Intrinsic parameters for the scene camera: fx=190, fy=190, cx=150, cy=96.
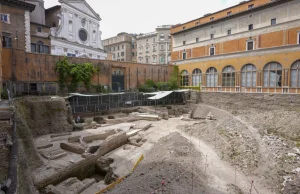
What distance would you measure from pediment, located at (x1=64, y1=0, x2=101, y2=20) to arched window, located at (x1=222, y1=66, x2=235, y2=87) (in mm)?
28321

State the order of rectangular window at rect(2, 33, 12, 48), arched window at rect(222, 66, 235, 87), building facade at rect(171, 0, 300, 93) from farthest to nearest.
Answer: arched window at rect(222, 66, 235, 87), rectangular window at rect(2, 33, 12, 48), building facade at rect(171, 0, 300, 93)

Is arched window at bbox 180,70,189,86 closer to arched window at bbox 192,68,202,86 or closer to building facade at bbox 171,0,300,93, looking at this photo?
building facade at bbox 171,0,300,93

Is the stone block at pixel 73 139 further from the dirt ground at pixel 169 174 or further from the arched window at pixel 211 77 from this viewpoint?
the arched window at pixel 211 77

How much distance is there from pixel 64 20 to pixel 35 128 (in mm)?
24604

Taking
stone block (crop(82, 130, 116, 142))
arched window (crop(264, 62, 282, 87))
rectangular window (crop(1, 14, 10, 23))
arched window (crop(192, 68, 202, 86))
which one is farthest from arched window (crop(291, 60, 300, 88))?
rectangular window (crop(1, 14, 10, 23))

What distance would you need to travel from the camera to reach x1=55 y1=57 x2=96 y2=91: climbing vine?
23734 millimetres

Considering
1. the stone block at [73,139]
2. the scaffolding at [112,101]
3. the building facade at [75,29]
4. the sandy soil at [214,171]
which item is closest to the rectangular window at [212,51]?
the scaffolding at [112,101]

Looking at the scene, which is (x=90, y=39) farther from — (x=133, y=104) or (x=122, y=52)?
(x=122, y=52)

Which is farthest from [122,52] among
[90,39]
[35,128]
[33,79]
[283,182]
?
[283,182]

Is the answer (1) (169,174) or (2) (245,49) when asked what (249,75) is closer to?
(2) (245,49)

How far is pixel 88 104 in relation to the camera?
21.4 m

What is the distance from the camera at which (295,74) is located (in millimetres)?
22406

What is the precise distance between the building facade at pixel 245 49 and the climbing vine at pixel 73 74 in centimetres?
1807

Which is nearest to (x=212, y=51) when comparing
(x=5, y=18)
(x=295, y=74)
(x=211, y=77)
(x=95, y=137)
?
(x=211, y=77)
